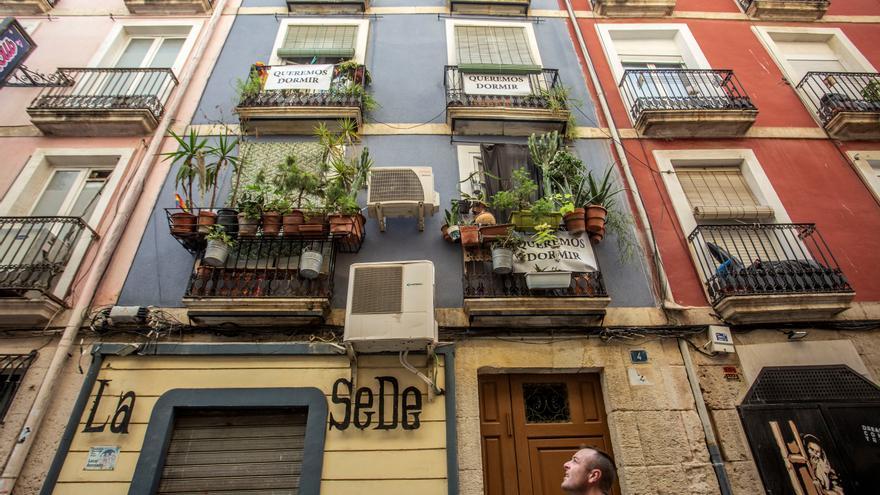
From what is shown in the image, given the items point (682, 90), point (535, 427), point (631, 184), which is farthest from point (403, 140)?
point (682, 90)

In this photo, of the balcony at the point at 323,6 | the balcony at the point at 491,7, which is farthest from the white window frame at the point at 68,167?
the balcony at the point at 491,7

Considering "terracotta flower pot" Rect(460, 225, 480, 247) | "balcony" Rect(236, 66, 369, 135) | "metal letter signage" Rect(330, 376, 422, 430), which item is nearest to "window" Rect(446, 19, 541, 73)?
"balcony" Rect(236, 66, 369, 135)

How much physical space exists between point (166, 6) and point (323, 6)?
10.1 feet

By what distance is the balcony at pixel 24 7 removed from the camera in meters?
8.16

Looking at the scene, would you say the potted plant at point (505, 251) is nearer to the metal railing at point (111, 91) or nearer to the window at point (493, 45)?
the window at point (493, 45)

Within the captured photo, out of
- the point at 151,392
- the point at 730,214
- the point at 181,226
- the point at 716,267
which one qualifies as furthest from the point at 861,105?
the point at 151,392

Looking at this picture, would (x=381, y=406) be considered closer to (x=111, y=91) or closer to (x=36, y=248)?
(x=36, y=248)

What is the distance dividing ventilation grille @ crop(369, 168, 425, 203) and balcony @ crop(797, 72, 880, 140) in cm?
682

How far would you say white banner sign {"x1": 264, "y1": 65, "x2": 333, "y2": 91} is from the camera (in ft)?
23.2

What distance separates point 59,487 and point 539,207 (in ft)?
18.5

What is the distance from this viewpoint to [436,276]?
17.8 ft

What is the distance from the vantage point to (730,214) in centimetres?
600

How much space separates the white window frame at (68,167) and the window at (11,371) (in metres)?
0.99

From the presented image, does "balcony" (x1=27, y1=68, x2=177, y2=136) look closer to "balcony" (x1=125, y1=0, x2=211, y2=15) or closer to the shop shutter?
"balcony" (x1=125, y1=0, x2=211, y2=15)
